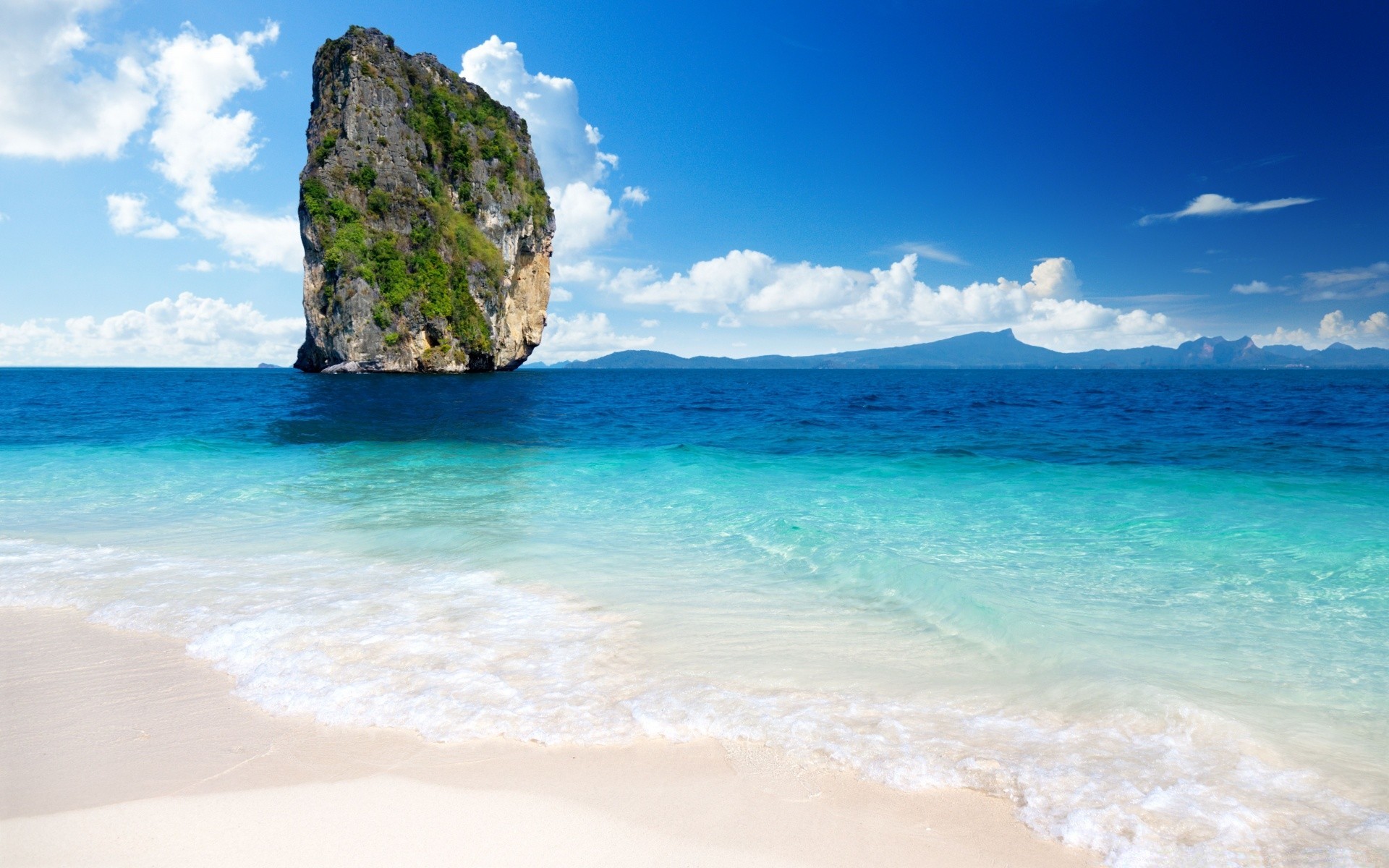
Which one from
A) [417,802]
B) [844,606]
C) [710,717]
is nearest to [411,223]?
[844,606]

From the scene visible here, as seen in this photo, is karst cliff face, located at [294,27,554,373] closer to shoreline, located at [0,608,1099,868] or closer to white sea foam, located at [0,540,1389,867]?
white sea foam, located at [0,540,1389,867]

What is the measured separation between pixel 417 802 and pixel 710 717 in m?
1.64

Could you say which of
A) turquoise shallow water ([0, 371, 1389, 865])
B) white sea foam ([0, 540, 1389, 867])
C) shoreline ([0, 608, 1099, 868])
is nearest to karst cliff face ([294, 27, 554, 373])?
turquoise shallow water ([0, 371, 1389, 865])

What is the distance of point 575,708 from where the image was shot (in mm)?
4012

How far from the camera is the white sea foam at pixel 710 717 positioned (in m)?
3.08

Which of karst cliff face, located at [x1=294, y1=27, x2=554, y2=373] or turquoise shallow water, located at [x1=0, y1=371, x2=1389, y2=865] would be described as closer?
turquoise shallow water, located at [x1=0, y1=371, x2=1389, y2=865]

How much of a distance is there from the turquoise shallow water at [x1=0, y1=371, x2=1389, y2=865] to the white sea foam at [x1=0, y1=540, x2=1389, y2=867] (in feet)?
0.07

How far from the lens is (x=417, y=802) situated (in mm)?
3113

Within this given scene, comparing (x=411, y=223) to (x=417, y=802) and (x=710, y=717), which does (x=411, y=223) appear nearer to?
(x=710, y=717)

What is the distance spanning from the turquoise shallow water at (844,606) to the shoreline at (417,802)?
0.70ft

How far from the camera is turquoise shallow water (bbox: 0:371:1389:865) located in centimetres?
363

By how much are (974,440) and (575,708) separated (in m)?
17.7

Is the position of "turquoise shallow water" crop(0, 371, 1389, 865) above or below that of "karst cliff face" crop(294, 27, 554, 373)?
below

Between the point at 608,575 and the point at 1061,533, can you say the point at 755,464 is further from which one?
the point at 608,575
